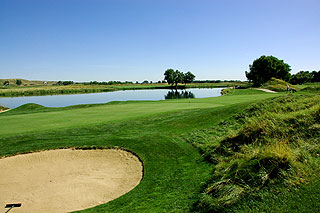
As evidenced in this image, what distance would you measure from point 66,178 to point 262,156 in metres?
6.40

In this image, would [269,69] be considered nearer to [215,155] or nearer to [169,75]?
[169,75]

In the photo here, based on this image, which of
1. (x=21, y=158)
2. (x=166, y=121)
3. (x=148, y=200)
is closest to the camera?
(x=148, y=200)

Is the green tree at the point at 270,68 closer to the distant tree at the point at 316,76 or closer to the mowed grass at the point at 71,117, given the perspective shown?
the distant tree at the point at 316,76

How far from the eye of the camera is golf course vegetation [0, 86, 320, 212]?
12.2 ft

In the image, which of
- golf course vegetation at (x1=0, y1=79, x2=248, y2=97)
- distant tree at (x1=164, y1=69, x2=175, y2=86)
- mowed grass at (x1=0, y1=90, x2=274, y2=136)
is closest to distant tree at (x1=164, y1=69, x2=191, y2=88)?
distant tree at (x1=164, y1=69, x2=175, y2=86)

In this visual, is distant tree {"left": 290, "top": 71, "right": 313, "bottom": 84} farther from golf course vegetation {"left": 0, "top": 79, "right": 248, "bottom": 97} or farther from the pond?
the pond

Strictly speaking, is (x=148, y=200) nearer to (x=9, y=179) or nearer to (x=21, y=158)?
(x=9, y=179)

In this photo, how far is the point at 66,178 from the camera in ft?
23.3

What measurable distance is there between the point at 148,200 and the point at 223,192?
1.85m

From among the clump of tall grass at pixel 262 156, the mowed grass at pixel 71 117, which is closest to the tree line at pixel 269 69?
the mowed grass at pixel 71 117

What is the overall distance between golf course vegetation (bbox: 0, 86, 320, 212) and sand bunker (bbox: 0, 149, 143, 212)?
23.6 inches

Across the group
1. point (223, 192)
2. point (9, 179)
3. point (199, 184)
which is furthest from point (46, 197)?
point (223, 192)

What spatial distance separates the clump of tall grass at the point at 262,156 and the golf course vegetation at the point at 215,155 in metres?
0.02

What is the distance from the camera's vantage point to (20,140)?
10445mm
